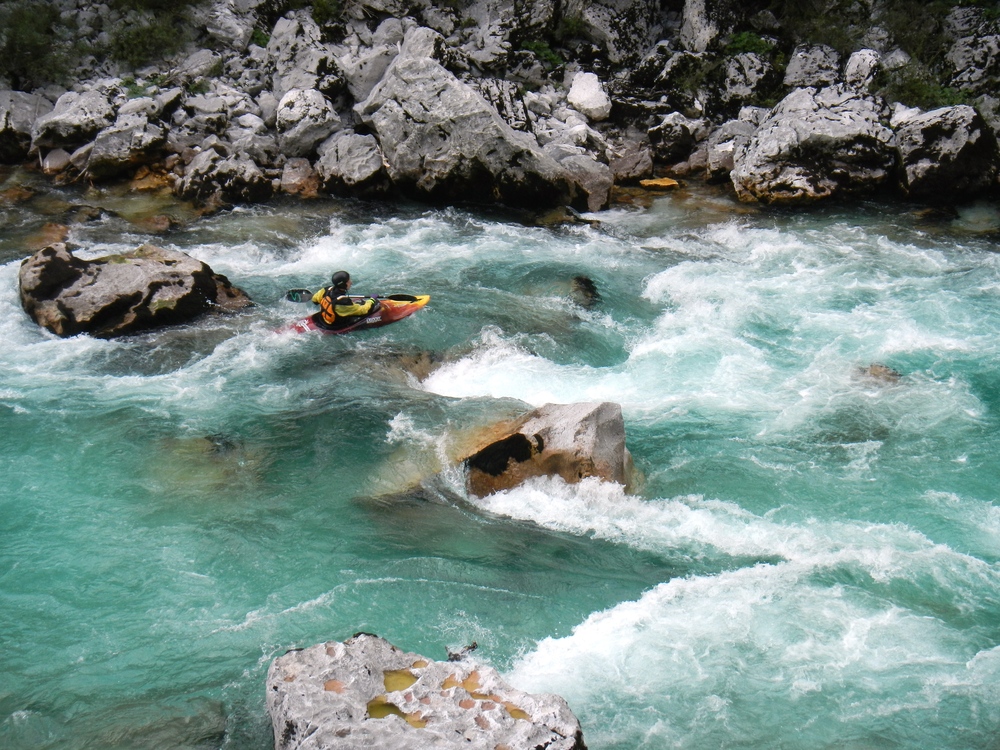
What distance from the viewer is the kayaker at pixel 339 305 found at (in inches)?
379

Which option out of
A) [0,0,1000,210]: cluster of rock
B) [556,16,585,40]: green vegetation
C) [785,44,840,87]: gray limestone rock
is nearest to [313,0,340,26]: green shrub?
[0,0,1000,210]: cluster of rock

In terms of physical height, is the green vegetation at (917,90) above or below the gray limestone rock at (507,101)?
above

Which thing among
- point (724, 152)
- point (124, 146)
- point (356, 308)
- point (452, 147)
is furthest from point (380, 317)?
point (724, 152)

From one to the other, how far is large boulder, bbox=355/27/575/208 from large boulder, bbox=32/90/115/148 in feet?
17.4

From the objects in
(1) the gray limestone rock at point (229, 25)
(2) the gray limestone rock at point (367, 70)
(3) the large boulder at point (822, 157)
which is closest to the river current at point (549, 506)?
(3) the large boulder at point (822, 157)

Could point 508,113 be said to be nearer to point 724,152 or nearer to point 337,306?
point 724,152

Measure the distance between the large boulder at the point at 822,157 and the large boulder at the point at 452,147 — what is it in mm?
3191

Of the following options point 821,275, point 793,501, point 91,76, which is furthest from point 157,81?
point 793,501

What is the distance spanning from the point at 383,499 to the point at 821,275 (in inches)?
285

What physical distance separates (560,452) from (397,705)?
3.17 metres

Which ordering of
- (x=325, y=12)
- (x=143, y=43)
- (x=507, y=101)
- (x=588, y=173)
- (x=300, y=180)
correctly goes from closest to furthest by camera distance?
(x=588, y=173), (x=300, y=180), (x=507, y=101), (x=143, y=43), (x=325, y=12)

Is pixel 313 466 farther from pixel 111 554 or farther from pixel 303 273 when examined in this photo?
pixel 303 273

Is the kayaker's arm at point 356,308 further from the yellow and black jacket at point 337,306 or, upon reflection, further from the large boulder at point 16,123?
the large boulder at point 16,123

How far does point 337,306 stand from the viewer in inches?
381
